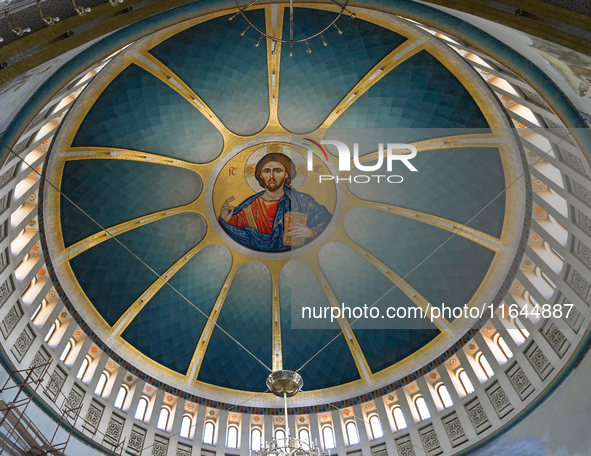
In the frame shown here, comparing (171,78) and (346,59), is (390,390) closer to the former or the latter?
(346,59)

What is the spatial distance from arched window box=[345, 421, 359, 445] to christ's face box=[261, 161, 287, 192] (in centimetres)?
790

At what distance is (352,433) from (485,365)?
4.62 m

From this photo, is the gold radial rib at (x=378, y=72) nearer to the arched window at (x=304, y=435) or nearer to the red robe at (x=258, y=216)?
the red robe at (x=258, y=216)

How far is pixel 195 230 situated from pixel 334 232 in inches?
181

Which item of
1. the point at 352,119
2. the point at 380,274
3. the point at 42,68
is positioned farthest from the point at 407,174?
the point at 42,68

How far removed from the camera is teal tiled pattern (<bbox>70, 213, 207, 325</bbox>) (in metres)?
15.7

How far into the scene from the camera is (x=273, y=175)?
672 inches

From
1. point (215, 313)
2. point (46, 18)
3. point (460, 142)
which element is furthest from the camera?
point (215, 313)

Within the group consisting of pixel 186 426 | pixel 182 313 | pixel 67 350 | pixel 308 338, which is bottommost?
pixel 186 426

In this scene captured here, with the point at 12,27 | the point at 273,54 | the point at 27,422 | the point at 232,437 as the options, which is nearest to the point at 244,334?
the point at 232,437

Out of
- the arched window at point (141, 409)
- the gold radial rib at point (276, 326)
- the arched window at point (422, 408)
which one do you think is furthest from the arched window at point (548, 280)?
the arched window at point (141, 409)

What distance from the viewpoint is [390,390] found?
1688cm

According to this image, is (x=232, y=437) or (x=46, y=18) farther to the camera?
(x=232, y=437)

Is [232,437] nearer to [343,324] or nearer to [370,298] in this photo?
[343,324]
